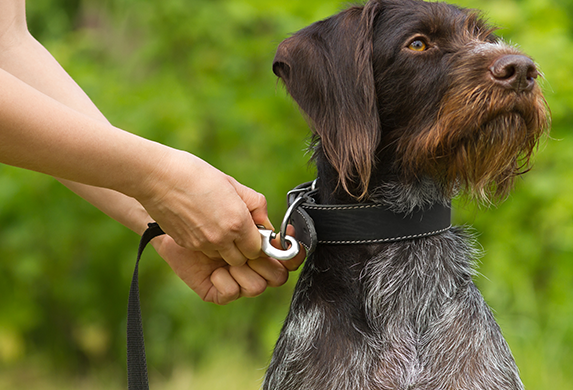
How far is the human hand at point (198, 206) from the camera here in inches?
81.2

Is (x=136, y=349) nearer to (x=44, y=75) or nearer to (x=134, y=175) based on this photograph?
(x=134, y=175)

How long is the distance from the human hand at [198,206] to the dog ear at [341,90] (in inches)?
15.6

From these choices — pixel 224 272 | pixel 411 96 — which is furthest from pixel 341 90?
pixel 224 272

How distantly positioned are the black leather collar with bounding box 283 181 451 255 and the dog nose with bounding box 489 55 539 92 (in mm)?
515

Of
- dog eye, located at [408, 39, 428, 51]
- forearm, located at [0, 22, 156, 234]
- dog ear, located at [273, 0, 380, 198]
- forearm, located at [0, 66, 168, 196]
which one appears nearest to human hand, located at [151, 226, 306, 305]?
forearm, located at [0, 22, 156, 234]

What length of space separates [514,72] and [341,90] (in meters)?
0.59

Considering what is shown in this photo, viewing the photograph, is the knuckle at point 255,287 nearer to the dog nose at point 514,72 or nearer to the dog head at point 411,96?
the dog head at point 411,96

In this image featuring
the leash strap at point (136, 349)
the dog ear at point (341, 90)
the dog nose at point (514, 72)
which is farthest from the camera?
the leash strap at point (136, 349)

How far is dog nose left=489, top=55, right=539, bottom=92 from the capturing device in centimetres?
201

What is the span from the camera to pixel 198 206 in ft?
6.89

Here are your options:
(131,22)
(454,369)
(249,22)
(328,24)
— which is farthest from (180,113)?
(454,369)

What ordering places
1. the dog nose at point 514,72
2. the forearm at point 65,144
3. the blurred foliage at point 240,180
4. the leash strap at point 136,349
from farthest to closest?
the blurred foliage at point 240,180 → the leash strap at point 136,349 → the dog nose at point 514,72 → the forearm at point 65,144

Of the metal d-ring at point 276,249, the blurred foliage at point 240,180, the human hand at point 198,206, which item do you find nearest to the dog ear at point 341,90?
the metal d-ring at point 276,249

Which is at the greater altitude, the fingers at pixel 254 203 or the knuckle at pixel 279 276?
the fingers at pixel 254 203
